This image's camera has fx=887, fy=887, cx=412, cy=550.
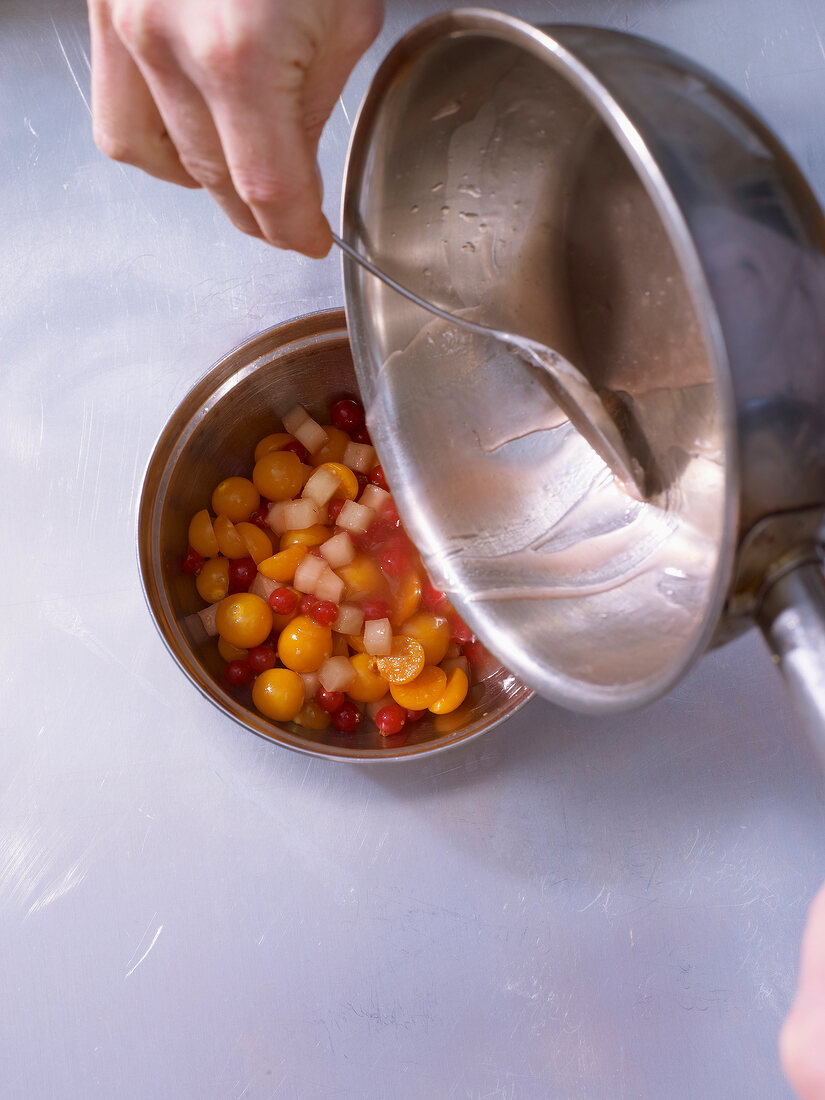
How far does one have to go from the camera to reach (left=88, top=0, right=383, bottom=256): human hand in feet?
1.88

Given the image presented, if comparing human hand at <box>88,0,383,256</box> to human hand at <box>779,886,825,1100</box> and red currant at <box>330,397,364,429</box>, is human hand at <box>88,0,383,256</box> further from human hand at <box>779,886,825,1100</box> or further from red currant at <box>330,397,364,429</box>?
human hand at <box>779,886,825,1100</box>

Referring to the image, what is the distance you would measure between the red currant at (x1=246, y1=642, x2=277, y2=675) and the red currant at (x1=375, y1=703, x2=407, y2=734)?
154 mm

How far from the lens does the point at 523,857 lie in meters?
1.06

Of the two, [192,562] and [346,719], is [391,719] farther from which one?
[192,562]

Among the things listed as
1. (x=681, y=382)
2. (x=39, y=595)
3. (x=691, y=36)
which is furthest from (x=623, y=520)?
(x=691, y=36)

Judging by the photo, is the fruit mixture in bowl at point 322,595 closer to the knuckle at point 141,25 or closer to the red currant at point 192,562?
the red currant at point 192,562

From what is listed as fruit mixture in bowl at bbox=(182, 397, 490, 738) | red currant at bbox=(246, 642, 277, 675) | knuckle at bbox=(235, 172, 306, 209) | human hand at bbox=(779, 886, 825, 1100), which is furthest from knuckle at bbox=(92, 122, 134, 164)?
human hand at bbox=(779, 886, 825, 1100)

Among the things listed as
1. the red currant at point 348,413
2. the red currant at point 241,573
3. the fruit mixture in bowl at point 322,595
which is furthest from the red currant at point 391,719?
the red currant at point 348,413

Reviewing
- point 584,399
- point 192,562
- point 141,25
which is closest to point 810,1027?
point 584,399

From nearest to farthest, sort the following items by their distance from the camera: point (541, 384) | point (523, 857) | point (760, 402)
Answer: point (760, 402) → point (541, 384) → point (523, 857)

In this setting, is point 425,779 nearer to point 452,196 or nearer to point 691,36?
point 452,196

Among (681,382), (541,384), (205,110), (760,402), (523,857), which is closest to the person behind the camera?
(760,402)

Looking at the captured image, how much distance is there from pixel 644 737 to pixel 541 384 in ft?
1.59

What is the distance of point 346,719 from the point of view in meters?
1.11
